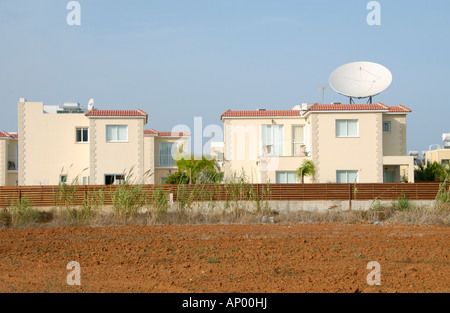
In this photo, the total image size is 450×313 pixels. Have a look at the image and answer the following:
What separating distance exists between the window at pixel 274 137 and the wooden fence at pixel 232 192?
9287mm

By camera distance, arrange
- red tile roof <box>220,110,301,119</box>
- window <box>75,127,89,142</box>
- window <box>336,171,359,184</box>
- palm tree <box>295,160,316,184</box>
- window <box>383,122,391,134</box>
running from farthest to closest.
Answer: window <box>75,127,89,142</box>
window <box>383,122,391,134</box>
red tile roof <box>220,110,301,119</box>
window <box>336,171,359,184</box>
palm tree <box>295,160,316,184</box>

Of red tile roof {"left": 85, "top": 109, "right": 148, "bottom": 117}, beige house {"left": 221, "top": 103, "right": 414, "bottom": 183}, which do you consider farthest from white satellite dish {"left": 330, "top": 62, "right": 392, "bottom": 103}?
red tile roof {"left": 85, "top": 109, "right": 148, "bottom": 117}

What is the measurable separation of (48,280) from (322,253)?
5.95 metres

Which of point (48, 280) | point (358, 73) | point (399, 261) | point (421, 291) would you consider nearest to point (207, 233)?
point (399, 261)

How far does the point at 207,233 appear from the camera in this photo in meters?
16.0

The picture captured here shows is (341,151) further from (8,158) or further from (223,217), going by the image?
(8,158)

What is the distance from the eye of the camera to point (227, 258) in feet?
37.9

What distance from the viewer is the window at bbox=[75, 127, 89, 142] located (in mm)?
33906

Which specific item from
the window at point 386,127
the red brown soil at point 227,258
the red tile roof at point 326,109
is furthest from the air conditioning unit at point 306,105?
the red brown soil at point 227,258

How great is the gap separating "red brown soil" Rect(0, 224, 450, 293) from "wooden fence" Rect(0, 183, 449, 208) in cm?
262

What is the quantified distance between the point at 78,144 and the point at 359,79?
684 inches

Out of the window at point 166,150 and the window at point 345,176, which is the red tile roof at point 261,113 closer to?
the window at point 345,176

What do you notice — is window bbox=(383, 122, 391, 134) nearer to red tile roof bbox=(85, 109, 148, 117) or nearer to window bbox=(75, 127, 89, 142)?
red tile roof bbox=(85, 109, 148, 117)

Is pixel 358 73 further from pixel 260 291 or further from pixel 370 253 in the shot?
pixel 260 291
